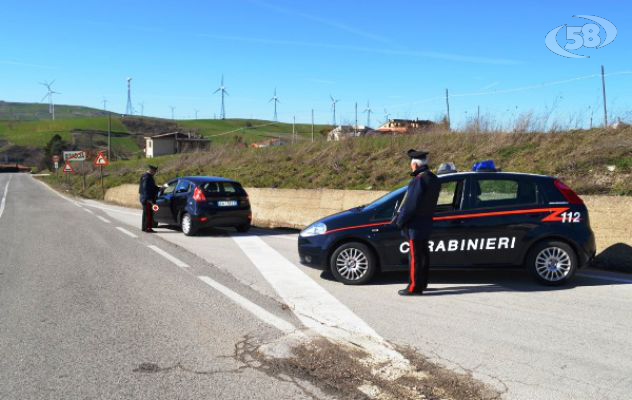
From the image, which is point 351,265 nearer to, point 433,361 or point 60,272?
point 433,361

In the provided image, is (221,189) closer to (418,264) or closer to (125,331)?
(418,264)

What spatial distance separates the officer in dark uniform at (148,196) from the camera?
13.9m

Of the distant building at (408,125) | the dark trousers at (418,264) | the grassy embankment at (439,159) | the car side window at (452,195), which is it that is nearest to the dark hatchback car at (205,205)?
the grassy embankment at (439,159)

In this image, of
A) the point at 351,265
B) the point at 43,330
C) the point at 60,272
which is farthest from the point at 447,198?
the point at 60,272

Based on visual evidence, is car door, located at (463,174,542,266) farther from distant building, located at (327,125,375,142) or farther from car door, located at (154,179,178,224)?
distant building, located at (327,125,375,142)

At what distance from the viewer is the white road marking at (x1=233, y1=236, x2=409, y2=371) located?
15.0 ft

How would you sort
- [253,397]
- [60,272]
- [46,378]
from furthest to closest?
[60,272]
[46,378]
[253,397]

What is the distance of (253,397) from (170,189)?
444 inches

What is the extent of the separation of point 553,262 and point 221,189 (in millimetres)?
8408

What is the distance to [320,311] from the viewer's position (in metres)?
5.88

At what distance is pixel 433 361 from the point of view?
14.1 feet

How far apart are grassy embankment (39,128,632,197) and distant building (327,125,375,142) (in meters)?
0.60

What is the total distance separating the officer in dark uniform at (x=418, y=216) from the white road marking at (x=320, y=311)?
1.06m

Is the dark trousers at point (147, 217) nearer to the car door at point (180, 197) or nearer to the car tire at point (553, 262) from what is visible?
the car door at point (180, 197)
